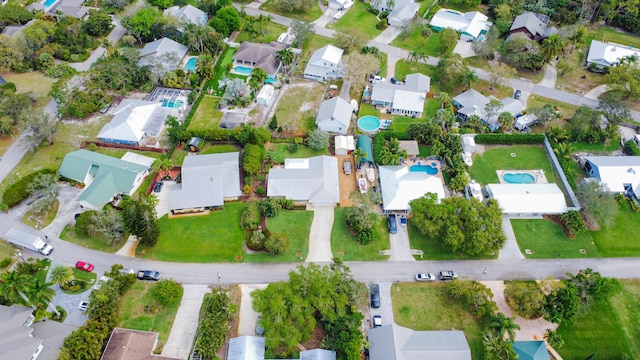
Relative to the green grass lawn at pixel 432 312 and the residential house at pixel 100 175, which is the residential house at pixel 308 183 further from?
the residential house at pixel 100 175

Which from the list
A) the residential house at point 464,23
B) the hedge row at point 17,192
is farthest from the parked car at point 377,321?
the residential house at point 464,23

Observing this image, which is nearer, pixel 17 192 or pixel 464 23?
pixel 17 192

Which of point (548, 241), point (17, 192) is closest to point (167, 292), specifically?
point (17, 192)

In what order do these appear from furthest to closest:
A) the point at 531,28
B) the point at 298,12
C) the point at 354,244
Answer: the point at 298,12 < the point at 531,28 < the point at 354,244

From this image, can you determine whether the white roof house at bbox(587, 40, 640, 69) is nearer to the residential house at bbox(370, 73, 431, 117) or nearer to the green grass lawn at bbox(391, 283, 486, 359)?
the residential house at bbox(370, 73, 431, 117)

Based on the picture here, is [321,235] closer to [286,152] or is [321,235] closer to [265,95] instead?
[286,152]

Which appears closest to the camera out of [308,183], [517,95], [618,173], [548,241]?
[548,241]
